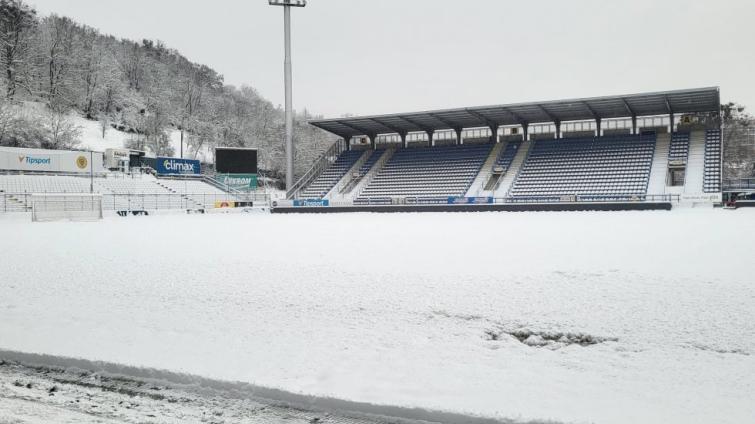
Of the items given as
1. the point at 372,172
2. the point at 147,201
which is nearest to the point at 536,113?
the point at 372,172

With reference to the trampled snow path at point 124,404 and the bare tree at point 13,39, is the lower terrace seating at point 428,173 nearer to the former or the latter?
the trampled snow path at point 124,404

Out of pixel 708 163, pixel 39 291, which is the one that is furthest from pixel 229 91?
pixel 39 291

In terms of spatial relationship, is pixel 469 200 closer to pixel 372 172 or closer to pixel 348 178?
pixel 372 172

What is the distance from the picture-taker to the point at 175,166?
55.8 meters

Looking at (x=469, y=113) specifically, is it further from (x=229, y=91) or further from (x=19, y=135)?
(x=229, y=91)

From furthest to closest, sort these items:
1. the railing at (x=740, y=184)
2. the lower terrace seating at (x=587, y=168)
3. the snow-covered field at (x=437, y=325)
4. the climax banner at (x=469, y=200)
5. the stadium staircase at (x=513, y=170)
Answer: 1. the stadium staircase at (x=513, y=170)
2. the climax banner at (x=469, y=200)
3. the lower terrace seating at (x=587, y=168)
4. the railing at (x=740, y=184)
5. the snow-covered field at (x=437, y=325)

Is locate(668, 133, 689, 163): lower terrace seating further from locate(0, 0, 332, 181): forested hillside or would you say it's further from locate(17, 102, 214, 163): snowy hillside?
locate(17, 102, 214, 163): snowy hillside

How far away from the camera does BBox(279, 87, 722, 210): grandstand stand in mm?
38250

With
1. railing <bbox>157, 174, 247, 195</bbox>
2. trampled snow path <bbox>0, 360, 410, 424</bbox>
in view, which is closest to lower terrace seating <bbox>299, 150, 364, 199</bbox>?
railing <bbox>157, 174, 247, 195</bbox>

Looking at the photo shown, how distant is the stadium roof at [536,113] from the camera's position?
1553 inches

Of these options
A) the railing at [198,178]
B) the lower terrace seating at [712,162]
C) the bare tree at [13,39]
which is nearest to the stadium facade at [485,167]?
the lower terrace seating at [712,162]

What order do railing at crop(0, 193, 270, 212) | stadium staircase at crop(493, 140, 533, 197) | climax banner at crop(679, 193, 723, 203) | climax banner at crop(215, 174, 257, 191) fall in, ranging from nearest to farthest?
climax banner at crop(679, 193, 723, 203) → railing at crop(0, 193, 270, 212) → stadium staircase at crop(493, 140, 533, 197) → climax banner at crop(215, 174, 257, 191)

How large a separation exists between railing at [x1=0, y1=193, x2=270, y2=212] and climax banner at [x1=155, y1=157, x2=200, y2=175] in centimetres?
811

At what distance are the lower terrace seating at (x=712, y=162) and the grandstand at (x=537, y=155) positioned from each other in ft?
0.24
